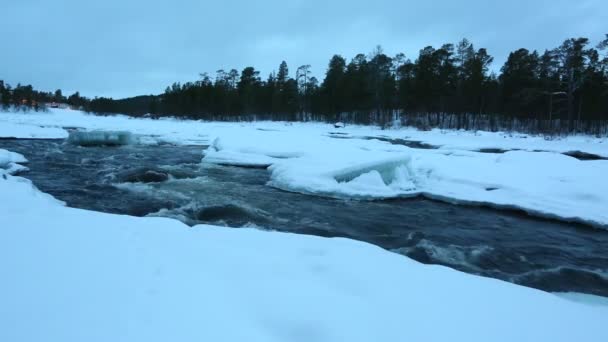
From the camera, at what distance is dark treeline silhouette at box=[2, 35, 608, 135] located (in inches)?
1428

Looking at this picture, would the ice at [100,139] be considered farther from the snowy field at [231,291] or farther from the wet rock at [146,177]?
the snowy field at [231,291]

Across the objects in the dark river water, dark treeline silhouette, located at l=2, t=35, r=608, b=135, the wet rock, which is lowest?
the dark river water

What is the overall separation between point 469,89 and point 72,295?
46.6 m

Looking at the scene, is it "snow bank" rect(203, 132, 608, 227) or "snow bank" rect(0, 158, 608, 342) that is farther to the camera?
"snow bank" rect(203, 132, 608, 227)

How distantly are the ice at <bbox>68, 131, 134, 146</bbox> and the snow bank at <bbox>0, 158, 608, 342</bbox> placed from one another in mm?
21631

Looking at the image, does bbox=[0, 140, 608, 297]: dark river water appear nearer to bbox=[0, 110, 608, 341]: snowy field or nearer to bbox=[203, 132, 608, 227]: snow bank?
bbox=[203, 132, 608, 227]: snow bank

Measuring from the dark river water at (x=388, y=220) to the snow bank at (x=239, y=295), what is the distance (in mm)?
2366

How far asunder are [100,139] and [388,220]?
77.5 feet

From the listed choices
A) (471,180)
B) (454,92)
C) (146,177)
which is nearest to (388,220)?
(471,180)

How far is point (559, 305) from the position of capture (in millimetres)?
3158

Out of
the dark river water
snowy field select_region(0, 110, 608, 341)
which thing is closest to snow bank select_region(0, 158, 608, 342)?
snowy field select_region(0, 110, 608, 341)

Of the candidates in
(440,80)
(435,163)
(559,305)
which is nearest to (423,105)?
(440,80)

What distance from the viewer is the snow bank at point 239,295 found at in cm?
230

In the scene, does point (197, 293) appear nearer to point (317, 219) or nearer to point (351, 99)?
point (317, 219)
